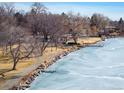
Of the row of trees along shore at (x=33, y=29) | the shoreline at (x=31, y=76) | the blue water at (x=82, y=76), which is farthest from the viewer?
the row of trees along shore at (x=33, y=29)

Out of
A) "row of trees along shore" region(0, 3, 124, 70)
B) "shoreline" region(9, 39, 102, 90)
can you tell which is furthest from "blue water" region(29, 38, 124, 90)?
"row of trees along shore" region(0, 3, 124, 70)

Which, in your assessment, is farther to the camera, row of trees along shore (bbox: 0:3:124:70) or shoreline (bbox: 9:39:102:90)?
row of trees along shore (bbox: 0:3:124:70)

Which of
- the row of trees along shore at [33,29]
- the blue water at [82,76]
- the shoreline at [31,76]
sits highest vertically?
the row of trees along shore at [33,29]

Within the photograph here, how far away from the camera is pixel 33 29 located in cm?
1446

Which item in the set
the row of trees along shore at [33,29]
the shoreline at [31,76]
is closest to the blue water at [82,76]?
the shoreline at [31,76]

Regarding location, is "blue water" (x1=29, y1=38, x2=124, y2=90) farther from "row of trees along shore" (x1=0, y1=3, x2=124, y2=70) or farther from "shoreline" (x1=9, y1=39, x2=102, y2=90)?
"row of trees along shore" (x1=0, y1=3, x2=124, y2=70)

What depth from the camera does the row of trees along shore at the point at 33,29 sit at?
8444 mm

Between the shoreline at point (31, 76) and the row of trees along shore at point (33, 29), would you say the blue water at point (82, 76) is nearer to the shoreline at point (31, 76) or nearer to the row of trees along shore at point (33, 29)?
the shoreline at point (31, 76)

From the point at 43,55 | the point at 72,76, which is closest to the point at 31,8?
the point at 43,55

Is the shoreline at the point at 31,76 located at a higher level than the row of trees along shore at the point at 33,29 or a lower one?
lower

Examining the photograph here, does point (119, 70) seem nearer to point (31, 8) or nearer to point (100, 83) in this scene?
point (100, 83)

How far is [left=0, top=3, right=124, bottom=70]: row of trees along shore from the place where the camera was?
27.7 feet

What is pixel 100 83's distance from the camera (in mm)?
6777

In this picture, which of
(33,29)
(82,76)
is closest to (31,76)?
(82,76)
